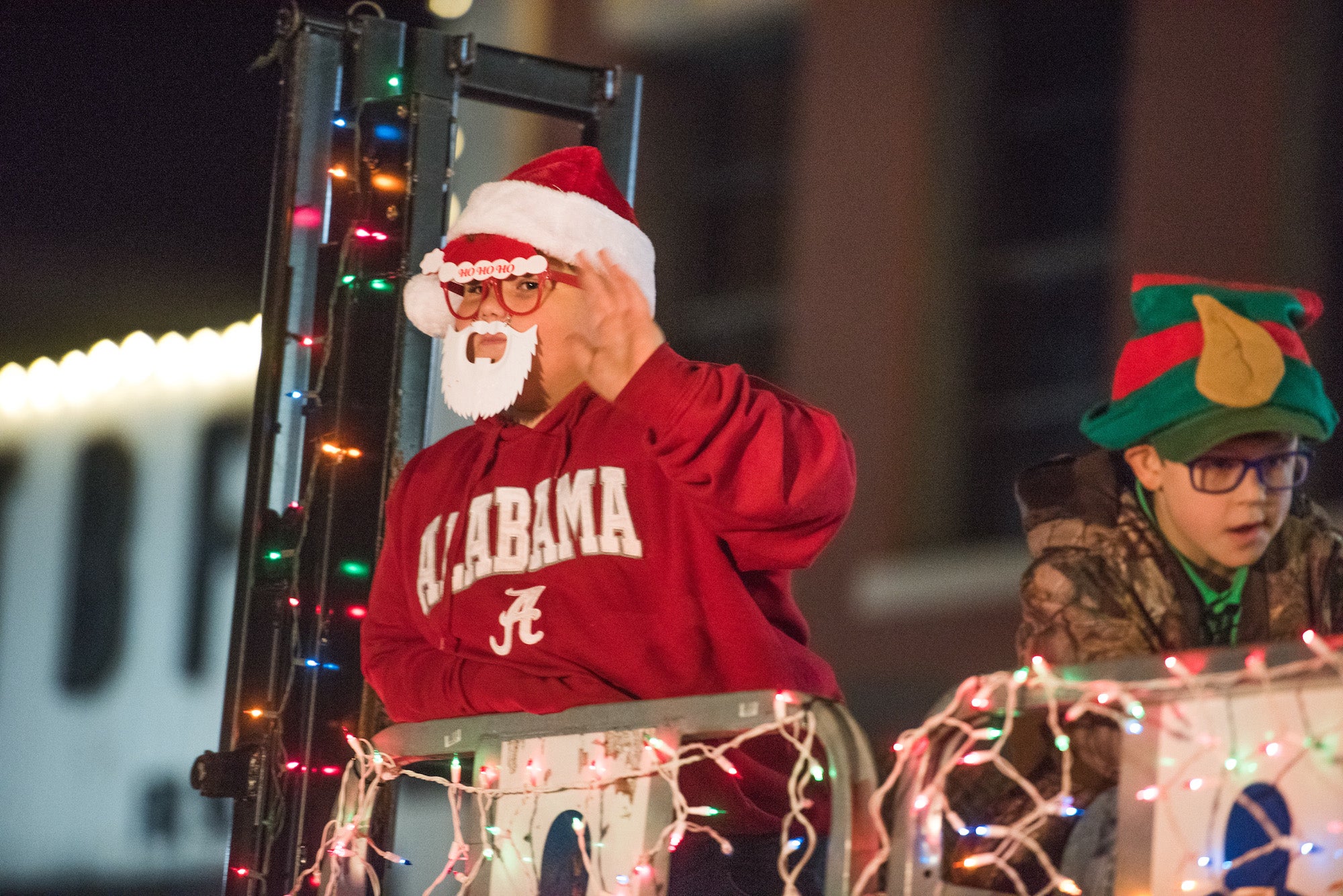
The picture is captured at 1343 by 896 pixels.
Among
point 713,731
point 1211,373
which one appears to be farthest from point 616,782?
point 1211,373

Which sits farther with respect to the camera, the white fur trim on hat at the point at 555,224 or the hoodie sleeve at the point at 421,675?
the white fur trim on hat at the point at 555,224

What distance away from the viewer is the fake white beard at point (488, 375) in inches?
122

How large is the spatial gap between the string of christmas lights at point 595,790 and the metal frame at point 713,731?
0.07 feet

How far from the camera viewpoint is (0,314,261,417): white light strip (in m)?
7.28

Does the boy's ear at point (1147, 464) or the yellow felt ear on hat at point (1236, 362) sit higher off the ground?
the yellow felt ear on hat at point (1236, 362)

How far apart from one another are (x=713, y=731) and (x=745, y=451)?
435mm

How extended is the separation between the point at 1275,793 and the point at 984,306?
259 inches

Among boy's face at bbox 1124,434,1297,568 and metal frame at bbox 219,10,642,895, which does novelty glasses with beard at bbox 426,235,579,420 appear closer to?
metal frame at bbox 219,10,642,895

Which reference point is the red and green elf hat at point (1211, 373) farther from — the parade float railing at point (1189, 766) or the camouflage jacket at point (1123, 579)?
the parade float railing at point (1189, 766)

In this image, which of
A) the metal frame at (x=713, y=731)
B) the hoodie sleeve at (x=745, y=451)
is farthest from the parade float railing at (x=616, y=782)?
the hoodie sleeve at (x=745, y=451)

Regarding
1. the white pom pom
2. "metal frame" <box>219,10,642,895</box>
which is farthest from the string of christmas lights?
the white pom pom

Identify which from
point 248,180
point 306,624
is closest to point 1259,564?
point 306,624

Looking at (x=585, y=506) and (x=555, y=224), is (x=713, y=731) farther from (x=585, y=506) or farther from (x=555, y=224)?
(x=555, y=224)

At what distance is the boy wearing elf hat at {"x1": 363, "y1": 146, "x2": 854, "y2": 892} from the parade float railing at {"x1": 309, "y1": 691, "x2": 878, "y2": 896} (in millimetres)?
162
